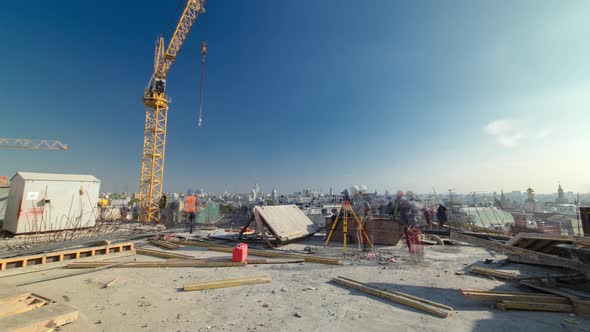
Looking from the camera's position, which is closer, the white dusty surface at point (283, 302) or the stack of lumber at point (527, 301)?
the white dusty surface at point (283, 302)

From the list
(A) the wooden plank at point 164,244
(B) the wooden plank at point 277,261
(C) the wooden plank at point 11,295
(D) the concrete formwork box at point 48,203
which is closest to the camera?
(C) the wooden plank at point 11,295

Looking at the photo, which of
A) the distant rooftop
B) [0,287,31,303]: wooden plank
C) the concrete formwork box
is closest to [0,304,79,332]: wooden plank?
[0,287,31,303]: wooden plank

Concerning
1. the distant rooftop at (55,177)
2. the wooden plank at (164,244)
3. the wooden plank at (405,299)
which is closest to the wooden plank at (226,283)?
the wooden plank at (405,299)

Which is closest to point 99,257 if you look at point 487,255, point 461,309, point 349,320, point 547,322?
point 349,320

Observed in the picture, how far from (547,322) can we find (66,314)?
8.64m

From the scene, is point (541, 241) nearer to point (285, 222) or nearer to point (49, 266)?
point (285, 222)

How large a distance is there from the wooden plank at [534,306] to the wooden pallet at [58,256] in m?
12.0

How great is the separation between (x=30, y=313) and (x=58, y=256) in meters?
5.31

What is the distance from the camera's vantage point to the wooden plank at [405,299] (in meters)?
4.80

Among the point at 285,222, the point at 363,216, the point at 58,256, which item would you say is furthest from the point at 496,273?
the point at 58,256

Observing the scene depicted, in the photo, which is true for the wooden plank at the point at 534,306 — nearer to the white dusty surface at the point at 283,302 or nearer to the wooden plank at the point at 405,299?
the white dusty surface at the point at 283,302

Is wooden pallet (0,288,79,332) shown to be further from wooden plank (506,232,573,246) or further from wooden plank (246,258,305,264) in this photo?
wooden plank (506,232,573,246)

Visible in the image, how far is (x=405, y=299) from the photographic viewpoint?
17.3 feet

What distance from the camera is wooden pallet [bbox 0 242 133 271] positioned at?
7281mm
